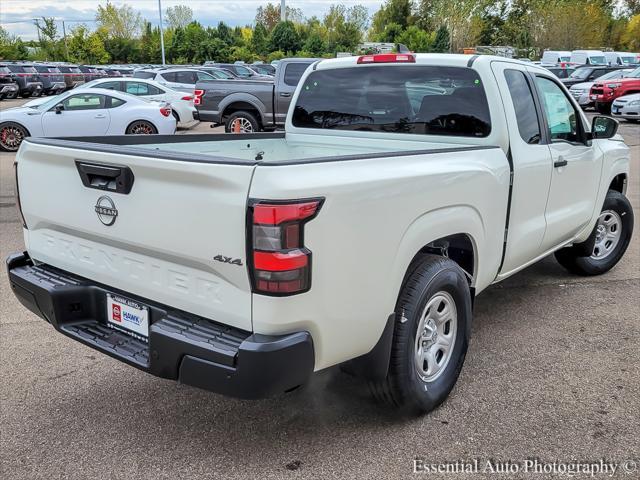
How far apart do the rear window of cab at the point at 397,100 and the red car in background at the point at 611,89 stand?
69.5 ft

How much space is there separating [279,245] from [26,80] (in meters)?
33.9

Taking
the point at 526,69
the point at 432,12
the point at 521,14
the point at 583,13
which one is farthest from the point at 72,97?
the point at 432,12

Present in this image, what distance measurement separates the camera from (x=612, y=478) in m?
2.79

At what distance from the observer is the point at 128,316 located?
2.88m

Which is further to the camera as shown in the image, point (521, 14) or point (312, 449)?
point (521, 14)

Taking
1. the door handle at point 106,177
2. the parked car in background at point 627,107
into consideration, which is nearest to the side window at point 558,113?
the door handle at point 106,177

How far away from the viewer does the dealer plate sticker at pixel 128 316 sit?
2.81 metres

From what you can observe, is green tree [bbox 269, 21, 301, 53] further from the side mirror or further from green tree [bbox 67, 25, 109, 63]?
the side mirror

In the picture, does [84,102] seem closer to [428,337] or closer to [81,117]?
[81,117]

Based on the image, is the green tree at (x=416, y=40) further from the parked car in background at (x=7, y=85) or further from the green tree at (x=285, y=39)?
the parked car in background at (x=7, y=85)

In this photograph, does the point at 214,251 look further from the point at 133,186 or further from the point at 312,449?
the point at 312,449

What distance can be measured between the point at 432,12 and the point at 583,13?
2065 cm

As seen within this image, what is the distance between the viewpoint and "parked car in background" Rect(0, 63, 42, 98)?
31344 mm

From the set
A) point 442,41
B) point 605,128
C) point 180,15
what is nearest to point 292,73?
point 605,128
